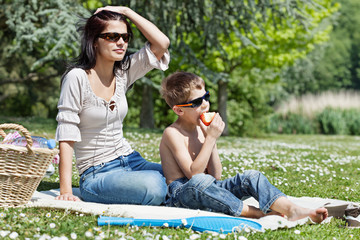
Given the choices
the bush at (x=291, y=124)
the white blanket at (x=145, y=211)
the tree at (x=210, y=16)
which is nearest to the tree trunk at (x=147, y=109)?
A: the tree at (x=210, y=16)

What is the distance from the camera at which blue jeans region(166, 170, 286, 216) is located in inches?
135

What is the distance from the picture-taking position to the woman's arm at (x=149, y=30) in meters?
A: 3.93

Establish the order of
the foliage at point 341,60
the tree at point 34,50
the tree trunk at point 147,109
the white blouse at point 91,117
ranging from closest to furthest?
the white blouse at point 91,117
the tree at point 34,50
the tree trunk at point 147,109
the foliage at point 341,60

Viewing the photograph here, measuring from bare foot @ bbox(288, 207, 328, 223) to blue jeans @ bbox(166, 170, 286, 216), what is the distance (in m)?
0.18

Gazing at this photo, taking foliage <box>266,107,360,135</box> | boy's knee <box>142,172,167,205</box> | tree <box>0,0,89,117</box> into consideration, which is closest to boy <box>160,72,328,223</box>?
boy's knee <box>142,172,167,205</box>

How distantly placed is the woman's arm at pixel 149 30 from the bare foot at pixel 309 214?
1.89 metres

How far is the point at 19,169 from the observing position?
3.48 metres

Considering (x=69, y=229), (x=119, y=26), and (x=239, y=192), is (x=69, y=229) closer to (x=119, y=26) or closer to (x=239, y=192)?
(x=239, y=192)

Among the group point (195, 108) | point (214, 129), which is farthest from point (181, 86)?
point (214, 129)

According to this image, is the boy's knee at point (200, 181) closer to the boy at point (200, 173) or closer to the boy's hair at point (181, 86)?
the boy at point (200, 173)

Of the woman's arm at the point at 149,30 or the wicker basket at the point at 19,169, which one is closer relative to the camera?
the wicker basket at the point at 19,169

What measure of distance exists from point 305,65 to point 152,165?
3940 centimetres

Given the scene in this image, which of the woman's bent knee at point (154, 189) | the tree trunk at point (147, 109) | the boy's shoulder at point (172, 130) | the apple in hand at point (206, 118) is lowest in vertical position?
the tree trunk at point (147, 109)

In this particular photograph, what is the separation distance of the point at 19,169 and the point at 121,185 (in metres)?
0.83
